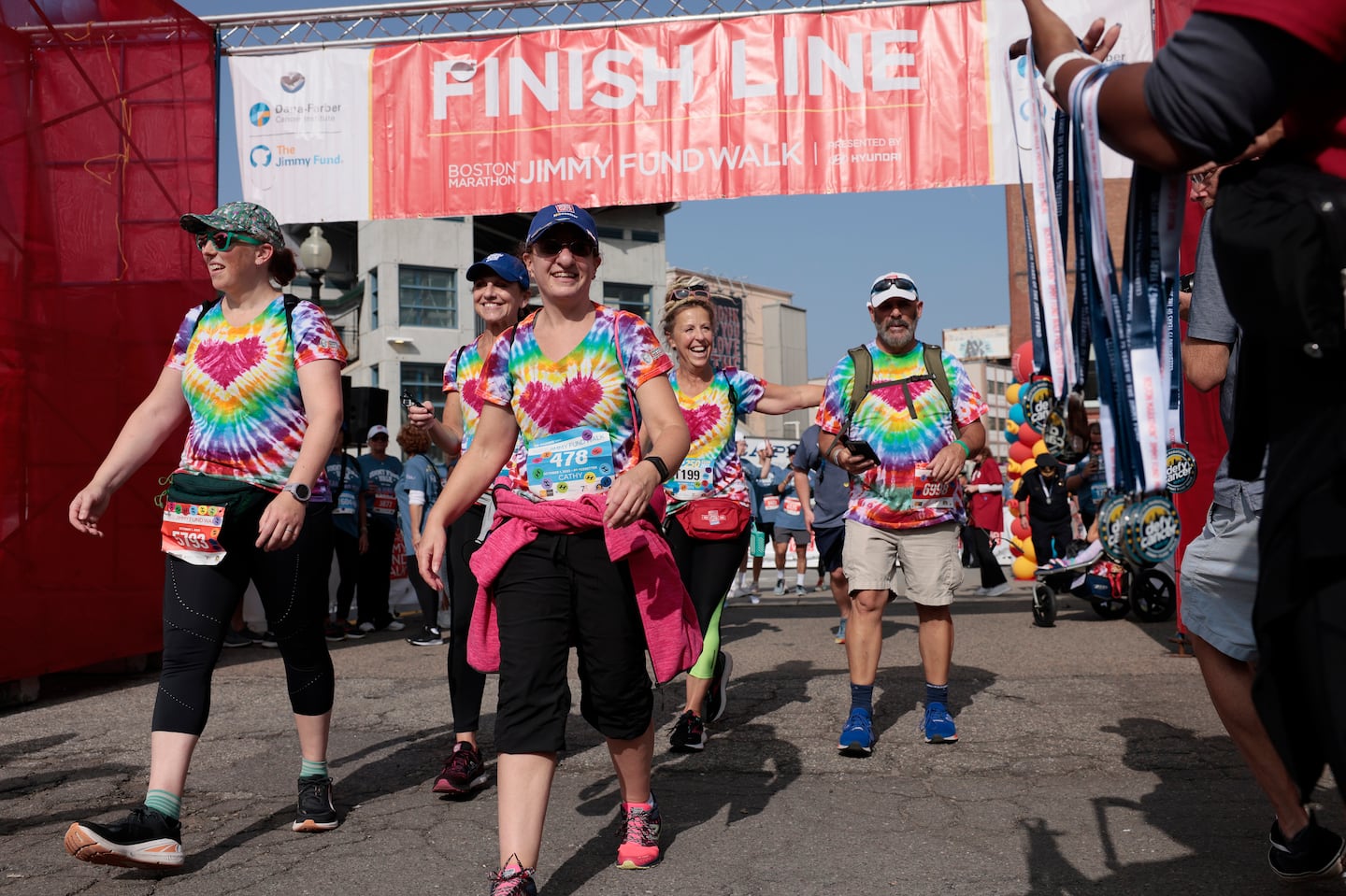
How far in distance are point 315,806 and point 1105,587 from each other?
893 centimetres

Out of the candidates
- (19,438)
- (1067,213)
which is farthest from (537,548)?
(19,438)

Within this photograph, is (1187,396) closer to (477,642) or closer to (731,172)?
(731,172)

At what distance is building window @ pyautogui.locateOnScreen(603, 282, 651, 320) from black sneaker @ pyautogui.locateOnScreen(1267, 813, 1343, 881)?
1854 inches

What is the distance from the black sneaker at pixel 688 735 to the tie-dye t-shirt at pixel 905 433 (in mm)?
1184

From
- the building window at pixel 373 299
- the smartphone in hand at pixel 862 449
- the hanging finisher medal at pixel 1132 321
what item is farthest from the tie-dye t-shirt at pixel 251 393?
the building window at pixel 373 299

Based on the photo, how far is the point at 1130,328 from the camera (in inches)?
83.9

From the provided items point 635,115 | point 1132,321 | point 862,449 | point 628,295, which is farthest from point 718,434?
point 628,295

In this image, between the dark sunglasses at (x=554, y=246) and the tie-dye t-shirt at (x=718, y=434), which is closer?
the dark sunglasses at (x=554, y=246)

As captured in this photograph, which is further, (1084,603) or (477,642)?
(1084,603)

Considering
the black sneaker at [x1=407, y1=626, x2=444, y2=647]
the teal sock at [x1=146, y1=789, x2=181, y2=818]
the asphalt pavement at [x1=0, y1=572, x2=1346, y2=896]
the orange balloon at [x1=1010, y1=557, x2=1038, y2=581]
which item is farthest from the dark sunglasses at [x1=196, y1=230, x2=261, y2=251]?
the orange balloon at [x1=1010, y1=557, x2=1038, y2=581]

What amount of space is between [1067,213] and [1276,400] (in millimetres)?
844

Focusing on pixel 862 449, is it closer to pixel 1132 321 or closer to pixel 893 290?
pixel 893 290

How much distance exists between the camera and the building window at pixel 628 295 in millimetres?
50344

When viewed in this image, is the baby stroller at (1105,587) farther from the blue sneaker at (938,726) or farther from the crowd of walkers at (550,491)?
the crowd of walkers at (550,491)
